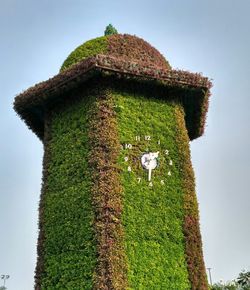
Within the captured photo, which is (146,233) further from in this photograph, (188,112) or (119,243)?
(188,112)

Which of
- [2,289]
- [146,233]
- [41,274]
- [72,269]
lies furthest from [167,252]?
[2,289]

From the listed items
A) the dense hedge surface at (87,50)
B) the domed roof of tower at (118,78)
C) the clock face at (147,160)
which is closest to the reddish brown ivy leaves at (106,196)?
the clock face at (147,160)

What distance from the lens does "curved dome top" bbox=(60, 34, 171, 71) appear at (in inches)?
542

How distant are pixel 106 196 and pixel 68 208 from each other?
1173mm

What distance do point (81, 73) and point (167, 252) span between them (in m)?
4.85

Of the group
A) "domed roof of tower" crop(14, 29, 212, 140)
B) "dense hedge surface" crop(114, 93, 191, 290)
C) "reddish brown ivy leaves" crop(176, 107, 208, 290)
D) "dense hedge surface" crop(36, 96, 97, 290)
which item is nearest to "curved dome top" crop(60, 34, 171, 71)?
"domed roof of tower" crop(14, 29, 212, 140)

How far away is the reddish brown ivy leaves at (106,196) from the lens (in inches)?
417

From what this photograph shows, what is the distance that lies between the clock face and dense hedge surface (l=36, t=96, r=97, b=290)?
3.38ft

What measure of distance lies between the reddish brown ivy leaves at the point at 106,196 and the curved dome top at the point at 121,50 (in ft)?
5.96

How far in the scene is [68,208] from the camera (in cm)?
1191

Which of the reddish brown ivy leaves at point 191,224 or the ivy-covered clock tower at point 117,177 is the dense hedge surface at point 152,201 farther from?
the reddish brown ivy leaves at point 191,224

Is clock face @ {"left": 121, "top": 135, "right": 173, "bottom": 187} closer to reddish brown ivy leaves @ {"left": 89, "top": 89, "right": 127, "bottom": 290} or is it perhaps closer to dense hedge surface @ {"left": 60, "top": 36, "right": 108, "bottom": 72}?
reddish brown ivy leaves @ {"left": 89, "top": 89, "right": 127, "bottom": 290}

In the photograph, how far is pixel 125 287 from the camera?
10.6 metres

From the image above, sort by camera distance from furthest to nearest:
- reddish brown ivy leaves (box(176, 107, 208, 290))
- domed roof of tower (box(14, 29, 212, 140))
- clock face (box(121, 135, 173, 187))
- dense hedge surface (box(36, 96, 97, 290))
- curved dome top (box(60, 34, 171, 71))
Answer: curved dome top (box(60, 34, 171, 71)), domed roof of tower (box(14, 29, 212, 140)), clock face (box(121, 135, 173, 187)), reddish brown ivy leaves (box(176, 107, 208, 290)), dense hedge surface (box(36, 96, 97, 290))
